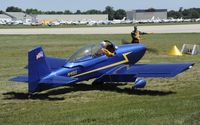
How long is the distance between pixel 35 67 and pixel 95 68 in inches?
92.3

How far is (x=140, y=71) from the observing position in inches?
487

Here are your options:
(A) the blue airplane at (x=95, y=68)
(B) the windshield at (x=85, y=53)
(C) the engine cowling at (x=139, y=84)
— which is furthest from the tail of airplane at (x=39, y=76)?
(C) the engine cowling at (x=139, y=84)

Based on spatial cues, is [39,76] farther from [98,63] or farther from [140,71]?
[140,71]

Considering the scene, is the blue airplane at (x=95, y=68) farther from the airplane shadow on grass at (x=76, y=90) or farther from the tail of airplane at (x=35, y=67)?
the airplane shadow on grass at (x=76, y=90)

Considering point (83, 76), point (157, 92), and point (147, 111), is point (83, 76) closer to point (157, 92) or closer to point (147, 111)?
point (157, 92)

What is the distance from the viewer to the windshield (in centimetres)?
1246

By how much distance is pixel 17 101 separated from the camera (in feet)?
36.5

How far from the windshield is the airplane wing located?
78cm

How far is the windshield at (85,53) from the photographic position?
12.5 m

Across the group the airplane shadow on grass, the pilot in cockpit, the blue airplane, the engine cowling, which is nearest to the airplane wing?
the blue airplane

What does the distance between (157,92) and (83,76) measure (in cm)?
218

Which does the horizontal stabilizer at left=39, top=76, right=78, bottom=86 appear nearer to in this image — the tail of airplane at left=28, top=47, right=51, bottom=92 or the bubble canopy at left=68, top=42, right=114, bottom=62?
the tail of airplane at left=28, top=47, right=51, bottom=92

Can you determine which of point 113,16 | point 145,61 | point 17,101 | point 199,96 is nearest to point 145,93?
point 199,96

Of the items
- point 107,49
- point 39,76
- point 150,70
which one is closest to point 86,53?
point 107,49
